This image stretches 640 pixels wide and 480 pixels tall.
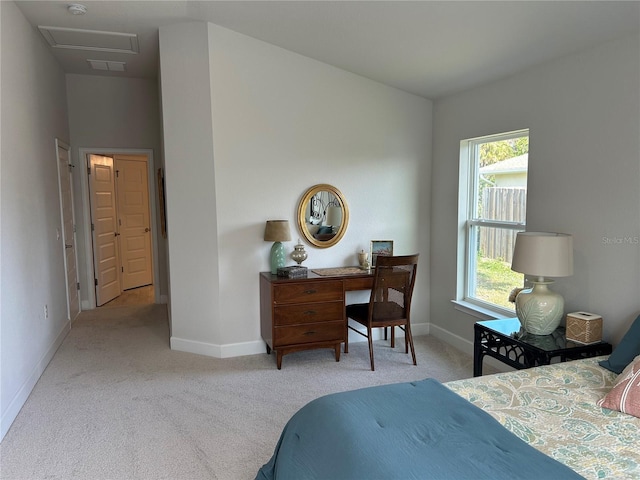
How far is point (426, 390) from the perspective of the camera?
202cm

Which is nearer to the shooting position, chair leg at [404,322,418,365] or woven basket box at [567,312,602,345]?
woven basket box at [567,312,602,345]

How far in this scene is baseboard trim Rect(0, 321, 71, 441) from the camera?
9.01ft

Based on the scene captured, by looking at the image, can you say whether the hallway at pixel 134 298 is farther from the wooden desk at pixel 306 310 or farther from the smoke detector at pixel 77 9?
the smoke detector at pixel 77 9

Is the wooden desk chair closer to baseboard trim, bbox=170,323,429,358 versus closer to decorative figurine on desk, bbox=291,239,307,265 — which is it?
decorative figurine on desk, bbox=291,239,307,265

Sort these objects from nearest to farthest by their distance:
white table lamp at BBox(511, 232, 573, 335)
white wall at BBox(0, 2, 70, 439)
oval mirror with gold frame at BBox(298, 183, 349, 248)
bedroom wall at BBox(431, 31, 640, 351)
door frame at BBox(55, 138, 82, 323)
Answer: bedroom wall at BBox(431, 31, 640, 351)
white table lamp at BBox(511, 232, 573, 335)
white wall at BBox(0, 2, 70, 439)
oval mirror with gold frame at BBox(298, 183, 349, 248)
door frame at BBox(55, 138, 82, 323)

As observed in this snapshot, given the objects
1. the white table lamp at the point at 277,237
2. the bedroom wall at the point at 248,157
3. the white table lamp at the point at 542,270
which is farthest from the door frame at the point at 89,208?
the white table lamp at the point at 542,270

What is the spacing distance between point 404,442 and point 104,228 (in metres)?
5.57

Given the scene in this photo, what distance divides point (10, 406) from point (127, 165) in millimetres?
4383

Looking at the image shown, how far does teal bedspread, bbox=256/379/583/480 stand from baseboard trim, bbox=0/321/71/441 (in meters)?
1.80

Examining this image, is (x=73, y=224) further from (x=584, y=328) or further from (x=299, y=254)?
(x=584, y=328)

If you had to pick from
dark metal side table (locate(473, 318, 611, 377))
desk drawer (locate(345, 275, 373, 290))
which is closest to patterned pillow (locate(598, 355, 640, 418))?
dark metal side table (locate(473, 318, 611, 377))

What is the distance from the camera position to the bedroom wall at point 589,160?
2.55 meters

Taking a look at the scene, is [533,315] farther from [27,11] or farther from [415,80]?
[27,11]

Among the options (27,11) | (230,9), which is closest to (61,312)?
(27,11)
